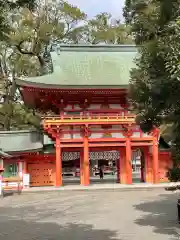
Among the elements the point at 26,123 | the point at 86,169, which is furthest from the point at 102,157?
the point at 26,123

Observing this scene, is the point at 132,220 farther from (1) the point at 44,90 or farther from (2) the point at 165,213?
(1) the point at 44,90

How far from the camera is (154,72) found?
7445 millimetres

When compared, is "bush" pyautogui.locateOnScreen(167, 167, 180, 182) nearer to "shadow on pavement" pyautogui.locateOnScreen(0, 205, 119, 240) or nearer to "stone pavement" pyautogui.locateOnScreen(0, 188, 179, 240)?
"stone pavement" pyautogui.locateOnScreen(0, 188, 179, 240)

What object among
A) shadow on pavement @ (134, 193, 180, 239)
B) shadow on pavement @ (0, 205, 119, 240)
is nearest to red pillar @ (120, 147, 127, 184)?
shadow on pavement @ (134, 193, 180, 239)

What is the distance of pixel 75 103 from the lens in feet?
81.5

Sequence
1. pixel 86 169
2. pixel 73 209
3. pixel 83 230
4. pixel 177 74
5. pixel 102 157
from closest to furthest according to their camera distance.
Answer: pixel 177 74 → pixel 83 230 → pixel 73 209 → pixel 86 169 → pixel 102 157

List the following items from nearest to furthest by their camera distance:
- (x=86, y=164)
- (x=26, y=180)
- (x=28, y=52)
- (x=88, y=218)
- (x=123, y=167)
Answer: (x=88, y=218), (x=86, y=164), (x=26, y=180), (x=123, y=167), (x=28, y=52)

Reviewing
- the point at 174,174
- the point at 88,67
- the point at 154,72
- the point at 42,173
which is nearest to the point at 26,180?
the point at 42,173

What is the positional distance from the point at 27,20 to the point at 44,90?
43.0ft

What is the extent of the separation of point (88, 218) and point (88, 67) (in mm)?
A: 15430

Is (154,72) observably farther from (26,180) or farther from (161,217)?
(26,180)

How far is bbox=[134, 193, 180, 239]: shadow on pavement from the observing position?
9875 millimetres

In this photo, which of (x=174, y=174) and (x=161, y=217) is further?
(x=161, y=217)

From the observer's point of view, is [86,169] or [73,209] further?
[86,169]
